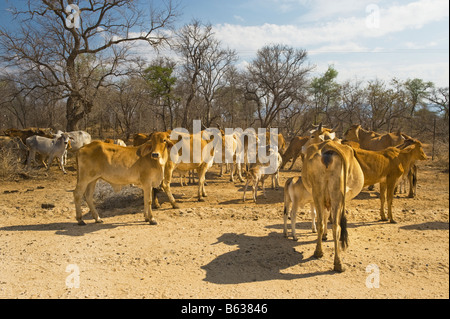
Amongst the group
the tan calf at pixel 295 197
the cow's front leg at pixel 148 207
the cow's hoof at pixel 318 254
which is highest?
the tan calf at pixel 295 197

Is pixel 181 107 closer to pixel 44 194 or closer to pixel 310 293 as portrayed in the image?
pixel 44 194

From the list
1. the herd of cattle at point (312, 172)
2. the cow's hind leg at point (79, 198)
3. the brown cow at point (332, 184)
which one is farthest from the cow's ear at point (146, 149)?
the brown cow at point (332, 184)

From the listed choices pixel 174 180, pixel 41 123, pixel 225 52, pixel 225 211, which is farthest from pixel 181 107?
pixel 225 211

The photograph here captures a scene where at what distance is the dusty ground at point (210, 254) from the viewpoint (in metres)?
4.84

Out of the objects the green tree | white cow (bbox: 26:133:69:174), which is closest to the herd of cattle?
white cow (bbox: 26:133:69:174)

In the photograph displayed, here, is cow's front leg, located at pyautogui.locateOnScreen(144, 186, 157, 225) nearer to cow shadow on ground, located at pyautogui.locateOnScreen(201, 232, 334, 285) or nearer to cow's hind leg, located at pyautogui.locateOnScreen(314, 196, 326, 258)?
cow shadow on ground, located at pyautogui.locateOnScreen(201, 232, 334, 285)

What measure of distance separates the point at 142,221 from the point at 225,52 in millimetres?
28440

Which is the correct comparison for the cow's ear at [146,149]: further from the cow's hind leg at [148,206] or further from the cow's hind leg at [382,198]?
the cow's hind leg at [382,198]

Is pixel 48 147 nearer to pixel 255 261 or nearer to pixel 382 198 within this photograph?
pixel 255 261

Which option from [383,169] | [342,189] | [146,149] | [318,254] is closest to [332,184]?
[342,189]

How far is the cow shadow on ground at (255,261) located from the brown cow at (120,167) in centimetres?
238

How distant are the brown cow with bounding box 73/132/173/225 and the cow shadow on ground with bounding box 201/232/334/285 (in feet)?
7.79

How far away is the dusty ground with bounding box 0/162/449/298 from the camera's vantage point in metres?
4.84

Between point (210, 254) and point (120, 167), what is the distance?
3299mm
